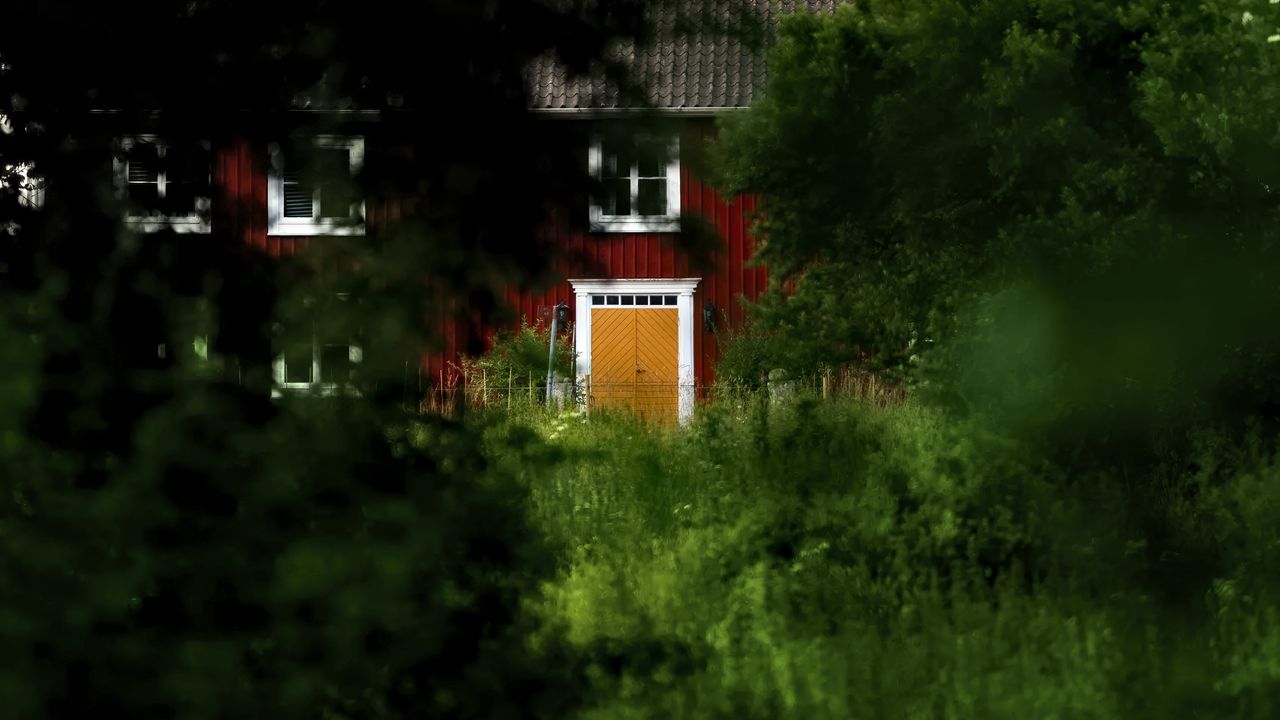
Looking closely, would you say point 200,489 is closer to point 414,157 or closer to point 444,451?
point 444,451

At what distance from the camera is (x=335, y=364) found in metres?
2.96

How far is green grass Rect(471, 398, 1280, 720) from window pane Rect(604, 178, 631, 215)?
502 millimetres

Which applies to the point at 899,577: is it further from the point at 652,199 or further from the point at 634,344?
the point at 634,344

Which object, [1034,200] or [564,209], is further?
[1034,200]

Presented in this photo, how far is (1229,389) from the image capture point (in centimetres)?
938

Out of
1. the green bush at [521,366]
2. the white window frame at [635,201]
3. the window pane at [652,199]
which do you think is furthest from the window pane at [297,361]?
the green bush at [521,366]

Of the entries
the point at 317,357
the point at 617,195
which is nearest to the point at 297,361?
the point at 317,357

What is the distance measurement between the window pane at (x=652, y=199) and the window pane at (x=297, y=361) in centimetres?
70

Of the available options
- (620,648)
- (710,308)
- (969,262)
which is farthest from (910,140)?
(620,648)

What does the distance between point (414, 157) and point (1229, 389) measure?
7513 mm

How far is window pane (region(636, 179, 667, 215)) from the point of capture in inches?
111

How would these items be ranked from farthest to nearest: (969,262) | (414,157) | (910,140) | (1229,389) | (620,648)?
(910,140), (969,262), (1229,389), (620,648), (414,157)

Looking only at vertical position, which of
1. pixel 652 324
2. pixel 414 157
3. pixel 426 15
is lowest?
pixel 652 324

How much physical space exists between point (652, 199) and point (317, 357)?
71 centimetres
